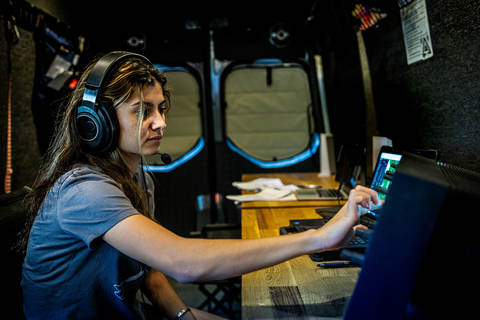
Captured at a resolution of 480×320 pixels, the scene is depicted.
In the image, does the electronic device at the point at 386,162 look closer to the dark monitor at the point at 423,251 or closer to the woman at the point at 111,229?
the woman at the point at 111,229

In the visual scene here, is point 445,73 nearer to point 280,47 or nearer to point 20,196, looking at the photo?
point 20,196

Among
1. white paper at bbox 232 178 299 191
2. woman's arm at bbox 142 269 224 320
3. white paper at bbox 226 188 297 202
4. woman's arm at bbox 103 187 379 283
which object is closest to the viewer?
woman's arm at bbox 103 187 379 283

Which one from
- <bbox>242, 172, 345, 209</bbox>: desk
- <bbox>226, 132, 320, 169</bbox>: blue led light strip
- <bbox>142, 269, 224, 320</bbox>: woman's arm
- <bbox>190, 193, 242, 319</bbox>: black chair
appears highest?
<bbox>226, 132, 320, 169</bbox>: blue led light strip

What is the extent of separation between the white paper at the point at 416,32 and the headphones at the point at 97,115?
1.34 m

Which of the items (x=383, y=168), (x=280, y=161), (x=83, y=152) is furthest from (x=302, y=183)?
(x=83, y=152)

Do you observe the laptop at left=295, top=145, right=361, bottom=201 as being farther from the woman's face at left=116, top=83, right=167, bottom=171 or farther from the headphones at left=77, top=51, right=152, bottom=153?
the headphones at left=77, top=51, right=152, bottom=153

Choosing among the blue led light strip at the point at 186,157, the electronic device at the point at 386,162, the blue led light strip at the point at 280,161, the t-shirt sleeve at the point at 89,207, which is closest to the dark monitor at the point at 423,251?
the t-shirt sleeve at the point at 89,207

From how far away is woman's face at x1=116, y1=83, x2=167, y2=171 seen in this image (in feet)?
3.32

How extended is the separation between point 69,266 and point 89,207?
0.21 m

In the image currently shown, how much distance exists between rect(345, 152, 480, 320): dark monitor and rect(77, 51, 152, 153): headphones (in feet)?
2.47

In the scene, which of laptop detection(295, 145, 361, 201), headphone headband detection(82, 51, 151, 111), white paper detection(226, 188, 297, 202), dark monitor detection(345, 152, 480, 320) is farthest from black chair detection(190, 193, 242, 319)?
dark monitor detection(345, 152, 480, 320)

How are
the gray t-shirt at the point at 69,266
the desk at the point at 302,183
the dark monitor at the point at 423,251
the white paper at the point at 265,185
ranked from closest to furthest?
1. the dark monitor at the point at 423,251
2. the gray t-shirt at the point at 69,266
3. the desk at the point at 302,183
4. the white paper at the point at 265,185

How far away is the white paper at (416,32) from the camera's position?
1466 mm

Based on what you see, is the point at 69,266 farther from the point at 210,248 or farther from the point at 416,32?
the point at 416,32
